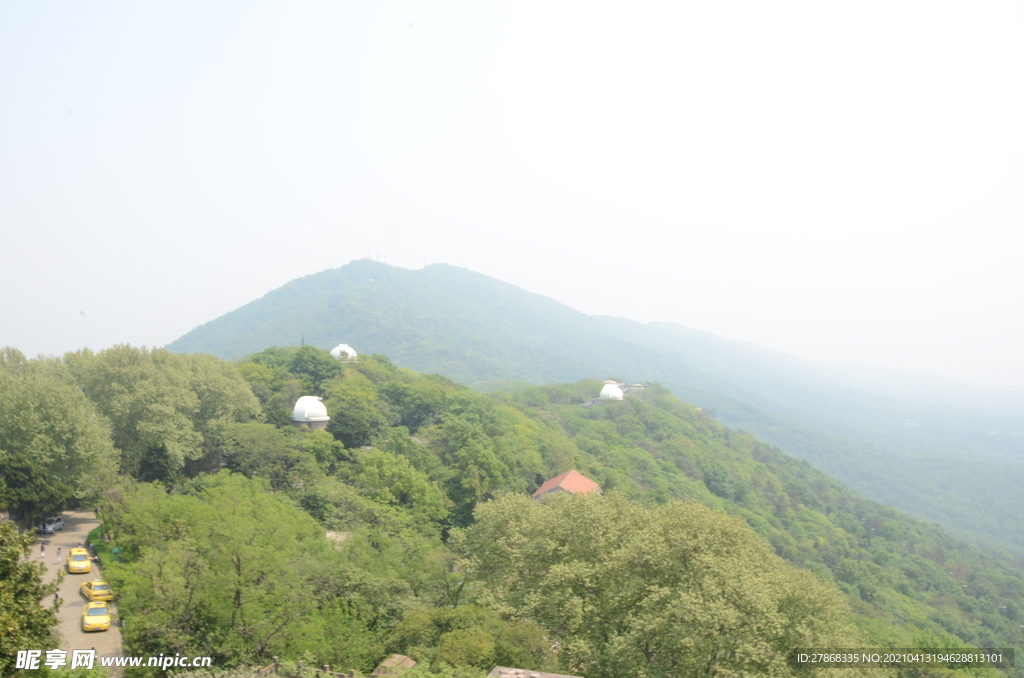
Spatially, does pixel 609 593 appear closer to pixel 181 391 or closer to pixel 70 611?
pixel 70 611

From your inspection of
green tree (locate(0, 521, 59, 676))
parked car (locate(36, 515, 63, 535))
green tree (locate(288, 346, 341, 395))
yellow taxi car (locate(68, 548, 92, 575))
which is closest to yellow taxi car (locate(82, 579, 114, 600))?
yellow taxi car (locate(68, 548, 92, 575))

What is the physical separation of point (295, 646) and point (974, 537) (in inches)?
5481

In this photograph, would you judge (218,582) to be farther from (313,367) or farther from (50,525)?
(313,367)

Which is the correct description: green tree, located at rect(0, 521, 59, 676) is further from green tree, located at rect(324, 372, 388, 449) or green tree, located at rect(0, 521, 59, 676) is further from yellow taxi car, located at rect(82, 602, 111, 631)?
green tree, located at rect(324, 372, 388, 449)

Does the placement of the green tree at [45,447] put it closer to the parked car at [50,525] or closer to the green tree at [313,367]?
the parked car at [50,525]

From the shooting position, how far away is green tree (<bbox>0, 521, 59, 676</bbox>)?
10.0 m

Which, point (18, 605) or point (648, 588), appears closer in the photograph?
point (18, 605)

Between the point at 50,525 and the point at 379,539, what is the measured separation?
48.1 ft

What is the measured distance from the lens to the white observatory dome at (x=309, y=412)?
38162 mm

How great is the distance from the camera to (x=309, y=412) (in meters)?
38.2

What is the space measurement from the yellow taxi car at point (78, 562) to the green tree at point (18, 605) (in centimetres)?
1117

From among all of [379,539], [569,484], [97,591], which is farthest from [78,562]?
[569,484]

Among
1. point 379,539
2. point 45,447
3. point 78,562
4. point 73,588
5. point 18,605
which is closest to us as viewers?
point 18,605

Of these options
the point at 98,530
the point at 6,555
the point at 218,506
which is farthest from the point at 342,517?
the point at 6,555
